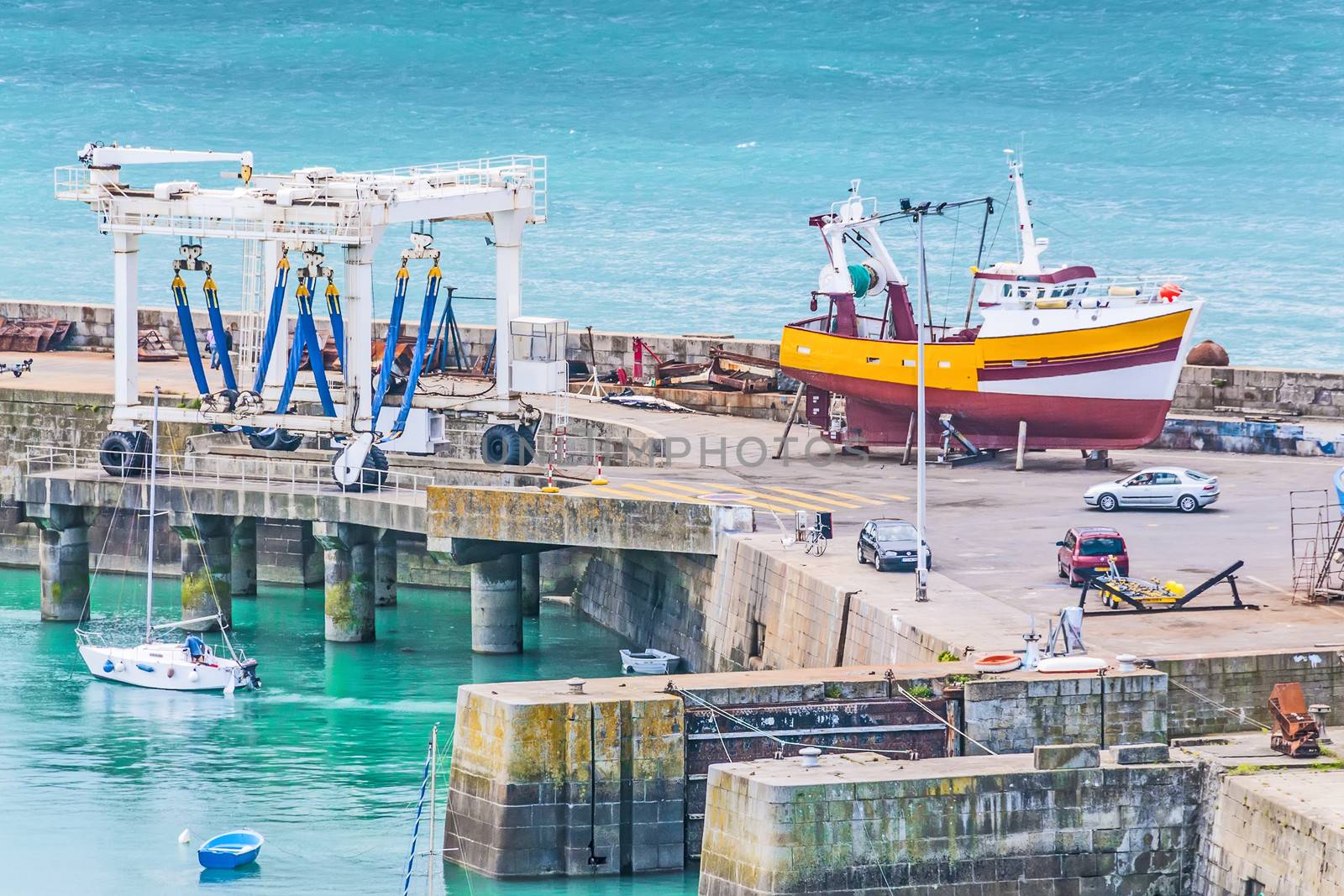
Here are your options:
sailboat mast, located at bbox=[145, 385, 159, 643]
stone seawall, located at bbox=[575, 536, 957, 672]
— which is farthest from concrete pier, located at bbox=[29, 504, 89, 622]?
stone seawall, located at bbox=[575, 536, 957, 672]

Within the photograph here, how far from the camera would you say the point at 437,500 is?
56344 millimetres

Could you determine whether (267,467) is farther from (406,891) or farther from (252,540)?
(406,891)

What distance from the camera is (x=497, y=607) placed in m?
57.8

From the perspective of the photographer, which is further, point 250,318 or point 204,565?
point 250,318

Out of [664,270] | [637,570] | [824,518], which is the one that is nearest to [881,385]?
[637,570]

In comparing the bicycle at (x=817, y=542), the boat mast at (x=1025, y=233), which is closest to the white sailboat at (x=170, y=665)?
the bicycle at (x=817, y=542)

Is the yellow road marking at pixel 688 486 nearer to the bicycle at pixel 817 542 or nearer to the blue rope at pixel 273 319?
the bicycle at pixel 817 542

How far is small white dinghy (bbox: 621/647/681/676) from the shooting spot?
5512cm

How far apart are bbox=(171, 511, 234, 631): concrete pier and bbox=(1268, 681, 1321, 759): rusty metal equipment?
29.3 m

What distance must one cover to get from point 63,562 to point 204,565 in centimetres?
445

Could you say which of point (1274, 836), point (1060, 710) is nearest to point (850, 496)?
point (1060, 710)

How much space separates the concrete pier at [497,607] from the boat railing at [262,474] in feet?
9.30

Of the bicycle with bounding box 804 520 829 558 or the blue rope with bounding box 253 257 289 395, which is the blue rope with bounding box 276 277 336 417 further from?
the bicycle with bounding box 804 520 829 558

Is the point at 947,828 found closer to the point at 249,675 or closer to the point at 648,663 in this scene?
the point at 648,663
